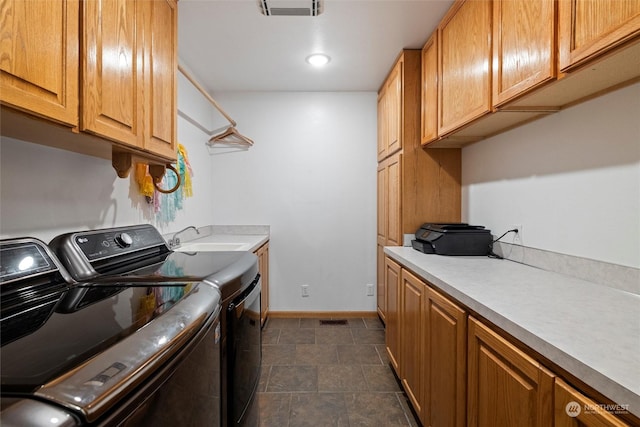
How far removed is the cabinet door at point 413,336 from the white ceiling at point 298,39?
172 cm

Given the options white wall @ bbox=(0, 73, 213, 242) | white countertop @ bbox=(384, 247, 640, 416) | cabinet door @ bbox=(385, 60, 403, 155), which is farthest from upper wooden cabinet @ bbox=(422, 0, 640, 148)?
white wall @ bbox=(0, 73, 213, 242)

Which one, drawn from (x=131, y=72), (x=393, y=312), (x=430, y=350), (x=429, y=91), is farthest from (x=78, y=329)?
(x=429, y=91)

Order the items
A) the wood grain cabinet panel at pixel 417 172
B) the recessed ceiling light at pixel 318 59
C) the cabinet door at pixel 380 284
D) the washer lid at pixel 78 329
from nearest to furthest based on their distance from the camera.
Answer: the washer lid at pixel 78 329
the wood grain cabinet panel at pixel 417 172
the recessed ceiling light at pixel 318 59
the cabinet door at pixel 380 284

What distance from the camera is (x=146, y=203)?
2.01 meters

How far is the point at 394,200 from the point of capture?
8.44 feet

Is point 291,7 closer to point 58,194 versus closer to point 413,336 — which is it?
point 58,194

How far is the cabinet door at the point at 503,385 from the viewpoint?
0.77 meters

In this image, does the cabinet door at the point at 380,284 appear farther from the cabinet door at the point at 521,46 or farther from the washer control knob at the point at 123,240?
the washer control knob at the point at 123,240

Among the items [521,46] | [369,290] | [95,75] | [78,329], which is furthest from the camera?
[369,290]

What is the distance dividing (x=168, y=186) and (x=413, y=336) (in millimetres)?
2020

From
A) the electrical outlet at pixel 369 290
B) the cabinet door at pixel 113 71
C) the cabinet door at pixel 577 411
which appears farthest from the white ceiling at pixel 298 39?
the electrical outlet at pixel 369 290

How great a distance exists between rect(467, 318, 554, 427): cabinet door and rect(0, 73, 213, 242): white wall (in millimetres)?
1741

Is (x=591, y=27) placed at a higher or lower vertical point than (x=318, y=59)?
lower

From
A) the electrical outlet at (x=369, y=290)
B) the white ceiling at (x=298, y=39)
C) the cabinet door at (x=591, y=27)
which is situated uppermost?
the white ceiling at (x=298, y=39)
